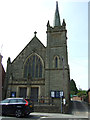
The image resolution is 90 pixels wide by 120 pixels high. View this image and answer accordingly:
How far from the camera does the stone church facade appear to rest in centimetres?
2216

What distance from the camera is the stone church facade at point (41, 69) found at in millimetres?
22156

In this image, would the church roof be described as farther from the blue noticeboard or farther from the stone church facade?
the blue noticeboard

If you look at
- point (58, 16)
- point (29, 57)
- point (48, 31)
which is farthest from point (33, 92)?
point (58, 16)

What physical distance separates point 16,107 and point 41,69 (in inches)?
532

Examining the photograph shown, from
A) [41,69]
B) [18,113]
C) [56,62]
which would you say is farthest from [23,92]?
[18,113]

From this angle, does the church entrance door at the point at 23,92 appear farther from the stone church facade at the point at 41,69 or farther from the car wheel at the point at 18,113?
the car wheel at the point at 18,113

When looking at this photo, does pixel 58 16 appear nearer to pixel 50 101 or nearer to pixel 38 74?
pixel 38 74

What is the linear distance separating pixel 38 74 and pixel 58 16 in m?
15.9

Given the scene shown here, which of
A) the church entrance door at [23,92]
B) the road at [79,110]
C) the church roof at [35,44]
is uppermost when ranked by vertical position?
the church roof at [35,44]

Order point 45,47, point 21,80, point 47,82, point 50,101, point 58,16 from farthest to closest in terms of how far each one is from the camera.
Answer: point 58,16 < point 45,47 < point 21,80 < point 47,82 < point 50,101

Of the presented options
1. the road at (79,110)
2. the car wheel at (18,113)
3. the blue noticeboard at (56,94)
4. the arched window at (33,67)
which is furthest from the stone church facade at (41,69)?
the car wheel at (18,113)

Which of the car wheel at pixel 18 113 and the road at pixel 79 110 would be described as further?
the road at pixel 79 110

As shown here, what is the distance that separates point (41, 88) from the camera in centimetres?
2259

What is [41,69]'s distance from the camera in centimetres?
2455
